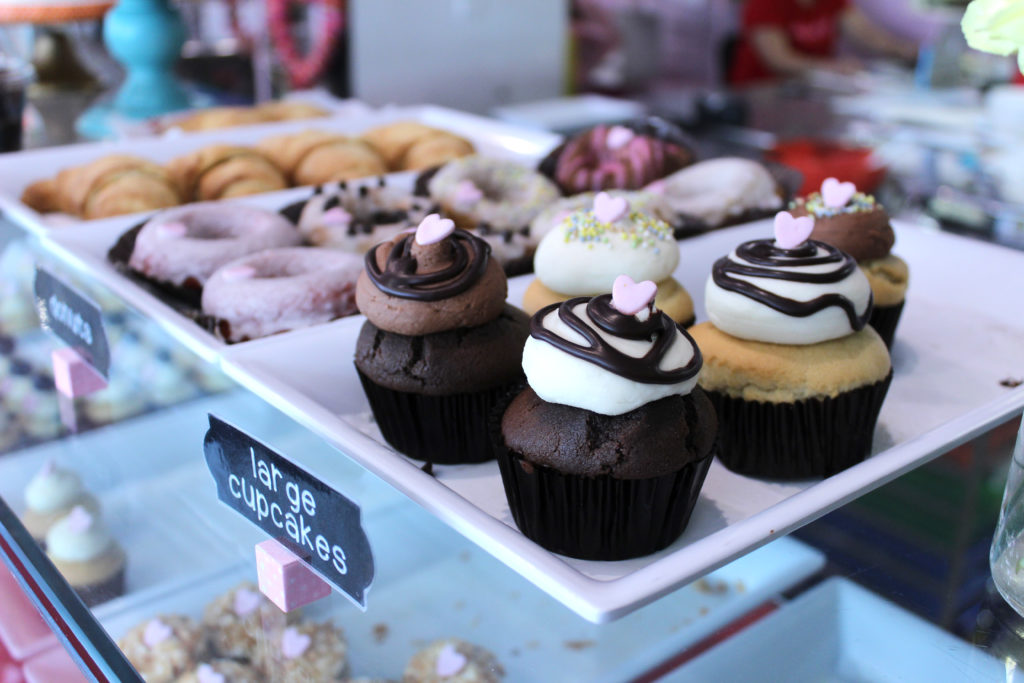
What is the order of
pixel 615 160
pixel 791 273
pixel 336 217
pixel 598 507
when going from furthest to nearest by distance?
pixel 615 160 → pixel 336 217 → pixel 791 273 → pixel 598 507

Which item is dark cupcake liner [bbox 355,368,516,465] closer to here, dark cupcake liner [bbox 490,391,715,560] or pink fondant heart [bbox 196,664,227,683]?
dark cupcake liner [bbox 490,391,715,560]

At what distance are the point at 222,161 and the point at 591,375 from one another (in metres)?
1.70

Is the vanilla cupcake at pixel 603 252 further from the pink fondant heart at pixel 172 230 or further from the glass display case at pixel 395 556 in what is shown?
the pink fondant heart at pixel 172 230

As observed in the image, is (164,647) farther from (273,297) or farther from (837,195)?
(837,195)

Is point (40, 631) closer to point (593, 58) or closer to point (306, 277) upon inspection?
point (306, 277)

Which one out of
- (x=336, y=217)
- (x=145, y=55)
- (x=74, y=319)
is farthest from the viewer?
(x=145, y=55)

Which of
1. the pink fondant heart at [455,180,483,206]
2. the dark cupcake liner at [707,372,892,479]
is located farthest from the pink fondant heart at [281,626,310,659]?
the pink fondant heart at [455,180,483,206]

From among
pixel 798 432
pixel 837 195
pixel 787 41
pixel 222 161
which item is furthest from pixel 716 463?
pixel 787 41

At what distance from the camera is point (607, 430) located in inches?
42.8

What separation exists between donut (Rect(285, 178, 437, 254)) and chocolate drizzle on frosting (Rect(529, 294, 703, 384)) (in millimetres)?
843

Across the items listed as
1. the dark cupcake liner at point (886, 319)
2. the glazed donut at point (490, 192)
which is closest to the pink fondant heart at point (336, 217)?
the glazed donut at point (490, 192)

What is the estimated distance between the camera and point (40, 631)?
131cm

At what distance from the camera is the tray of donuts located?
87.2 inches

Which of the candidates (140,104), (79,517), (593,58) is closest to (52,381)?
(79,517)
